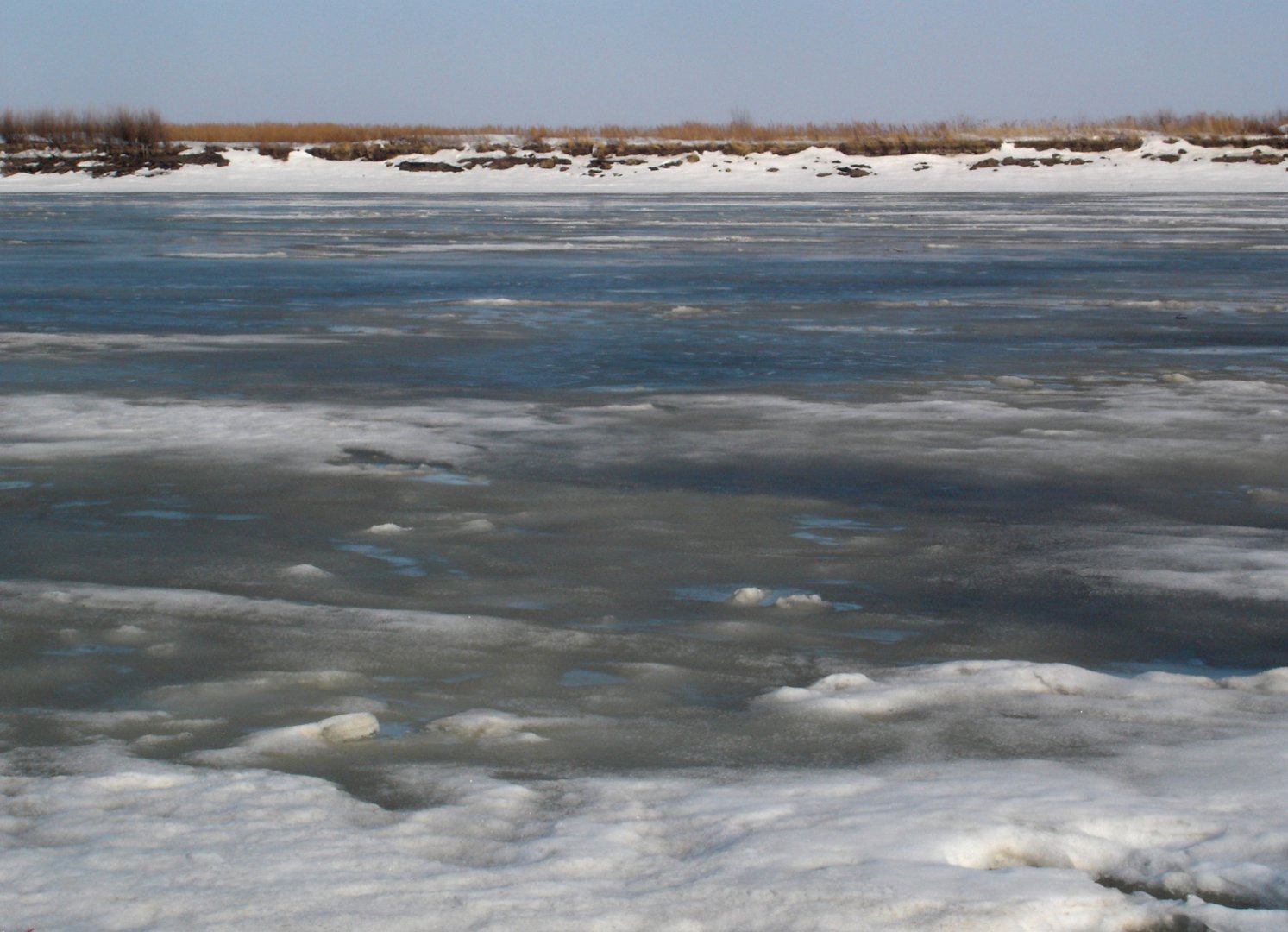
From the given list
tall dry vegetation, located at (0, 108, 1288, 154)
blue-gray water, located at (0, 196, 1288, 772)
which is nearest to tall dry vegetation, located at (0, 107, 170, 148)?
tall dry vegetation, located at (0, 108, 1288, 154)

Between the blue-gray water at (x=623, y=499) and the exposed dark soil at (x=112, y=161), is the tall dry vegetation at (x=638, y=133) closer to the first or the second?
the exposed dark soil at (x=112, y=161)

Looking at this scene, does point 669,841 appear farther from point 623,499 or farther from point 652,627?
point 623,499

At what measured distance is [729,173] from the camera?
39938mm

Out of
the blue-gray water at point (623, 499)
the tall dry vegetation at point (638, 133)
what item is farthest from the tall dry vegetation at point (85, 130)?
the blue-gray water at point (623, 499)

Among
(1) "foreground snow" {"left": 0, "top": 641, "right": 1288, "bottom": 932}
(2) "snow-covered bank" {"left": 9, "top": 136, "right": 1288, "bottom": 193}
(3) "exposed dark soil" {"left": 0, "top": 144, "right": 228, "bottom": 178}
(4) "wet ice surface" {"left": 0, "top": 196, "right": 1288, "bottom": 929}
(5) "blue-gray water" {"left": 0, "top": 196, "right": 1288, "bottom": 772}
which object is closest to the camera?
(1) "foreground snow" {"left": 0, "top": 641, "right": 1288, "bottom": 932}

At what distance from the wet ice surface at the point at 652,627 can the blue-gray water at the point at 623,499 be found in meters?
0.02

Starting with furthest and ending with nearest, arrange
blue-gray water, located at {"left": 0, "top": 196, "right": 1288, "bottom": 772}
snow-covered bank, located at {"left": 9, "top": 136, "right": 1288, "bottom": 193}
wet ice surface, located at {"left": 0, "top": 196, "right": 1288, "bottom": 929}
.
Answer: snow-covered bank, located at {"left": 9, "top": 136, "right": 1288, "bottom": 193} → blue-gray water, located at {"left": 0, "top": 196, "right": 1288, "bottom": 772} → wet ice surface, located at {"left": 0, "top": 196, "right": 1288, "bottom": 929}

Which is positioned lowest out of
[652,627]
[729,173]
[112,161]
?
[652,627]

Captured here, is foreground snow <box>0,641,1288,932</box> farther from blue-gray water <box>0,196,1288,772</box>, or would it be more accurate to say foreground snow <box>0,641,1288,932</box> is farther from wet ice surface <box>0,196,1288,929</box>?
blue-gray water <box>0,196,1288,772</box>

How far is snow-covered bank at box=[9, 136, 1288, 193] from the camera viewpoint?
121ft

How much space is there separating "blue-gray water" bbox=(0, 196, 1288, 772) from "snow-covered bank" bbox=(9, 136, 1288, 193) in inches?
1026

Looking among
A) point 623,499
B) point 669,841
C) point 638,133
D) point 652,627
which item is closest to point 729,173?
point 638,133

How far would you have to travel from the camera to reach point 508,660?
11.2 ft

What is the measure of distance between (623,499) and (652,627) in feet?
4.44
